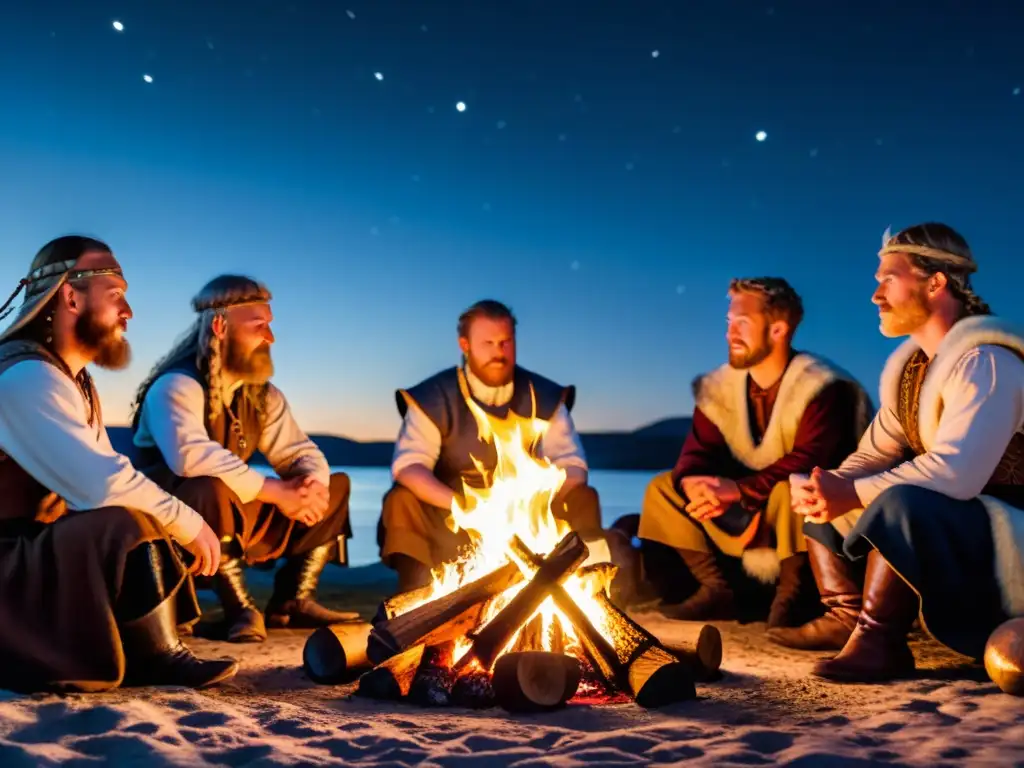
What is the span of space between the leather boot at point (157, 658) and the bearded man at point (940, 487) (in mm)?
2625

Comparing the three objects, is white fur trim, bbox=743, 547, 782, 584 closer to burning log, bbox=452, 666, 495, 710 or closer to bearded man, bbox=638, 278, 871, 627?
bearded man, bbox=638, 278, 871, 627

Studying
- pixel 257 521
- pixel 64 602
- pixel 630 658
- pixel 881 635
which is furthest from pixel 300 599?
pixel 881 635

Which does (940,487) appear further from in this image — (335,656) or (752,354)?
(335,656)

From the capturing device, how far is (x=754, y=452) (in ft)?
20.9

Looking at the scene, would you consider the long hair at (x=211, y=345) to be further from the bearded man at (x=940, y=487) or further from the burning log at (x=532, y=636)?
the bearded man at (x=940, y=487)

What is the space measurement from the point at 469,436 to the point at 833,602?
2.45 m

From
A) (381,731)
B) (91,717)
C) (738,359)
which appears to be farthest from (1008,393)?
(91,717)

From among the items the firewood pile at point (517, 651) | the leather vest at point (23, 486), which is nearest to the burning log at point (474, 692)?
the firewood pile at point (517, 651)

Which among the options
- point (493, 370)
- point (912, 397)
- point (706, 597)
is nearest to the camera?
point (912, 397)

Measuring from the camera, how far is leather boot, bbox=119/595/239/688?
13.3 ft

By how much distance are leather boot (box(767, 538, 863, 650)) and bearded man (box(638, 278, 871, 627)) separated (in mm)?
582

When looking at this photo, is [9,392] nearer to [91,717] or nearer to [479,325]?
[91,717]

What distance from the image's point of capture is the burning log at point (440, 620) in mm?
4105

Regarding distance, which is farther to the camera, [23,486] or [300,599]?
[300,599]
